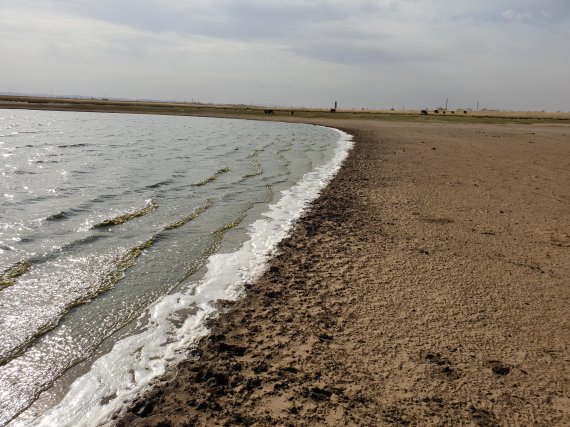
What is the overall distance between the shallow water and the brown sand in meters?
0.60

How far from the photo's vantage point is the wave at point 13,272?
5.73 meters

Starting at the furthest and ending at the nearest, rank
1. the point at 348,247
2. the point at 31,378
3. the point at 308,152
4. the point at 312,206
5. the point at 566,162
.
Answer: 1. the point at 308,152
2. the point at 566,162
3. the point at 312,206
4. the point at 348,247
5. the point at 31,378

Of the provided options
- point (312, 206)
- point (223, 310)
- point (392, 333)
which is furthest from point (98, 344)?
point (312, 206)

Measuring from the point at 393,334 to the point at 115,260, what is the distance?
471 cm

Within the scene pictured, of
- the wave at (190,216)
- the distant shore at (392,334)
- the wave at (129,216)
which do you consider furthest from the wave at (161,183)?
the distant shore at (392,334)

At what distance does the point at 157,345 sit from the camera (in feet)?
14.4

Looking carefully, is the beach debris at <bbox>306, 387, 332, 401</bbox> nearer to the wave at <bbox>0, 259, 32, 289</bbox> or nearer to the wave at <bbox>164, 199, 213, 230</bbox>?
the wave at <bbox>0, 259, 32, 289</bbox>

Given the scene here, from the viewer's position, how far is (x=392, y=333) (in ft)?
14.8

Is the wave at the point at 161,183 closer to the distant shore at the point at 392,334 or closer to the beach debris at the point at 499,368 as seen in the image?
the distant shore at the point at 392,334

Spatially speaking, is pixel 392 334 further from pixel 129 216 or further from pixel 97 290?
pixel 129 216

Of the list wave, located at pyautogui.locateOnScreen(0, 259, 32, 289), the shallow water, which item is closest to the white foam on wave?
the shallow water

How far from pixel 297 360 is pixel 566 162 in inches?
766

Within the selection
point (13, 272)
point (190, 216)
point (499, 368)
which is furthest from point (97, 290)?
point (499, 368)

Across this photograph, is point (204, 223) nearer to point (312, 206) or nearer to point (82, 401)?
point (312, 206)
